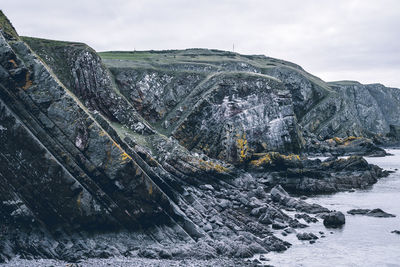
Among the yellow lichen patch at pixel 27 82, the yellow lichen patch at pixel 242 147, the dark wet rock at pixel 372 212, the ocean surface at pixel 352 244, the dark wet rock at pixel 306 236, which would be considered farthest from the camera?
the yellow lichen patch at pixel 242 147

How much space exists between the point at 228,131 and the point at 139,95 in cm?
2260

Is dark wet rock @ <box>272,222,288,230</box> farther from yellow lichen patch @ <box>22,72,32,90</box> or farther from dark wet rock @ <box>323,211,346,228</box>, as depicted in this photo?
yellow lichen patch @ <box>22,72,32,90</box>

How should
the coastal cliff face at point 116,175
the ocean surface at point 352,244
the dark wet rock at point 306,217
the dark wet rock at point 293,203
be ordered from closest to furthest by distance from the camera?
the coastal cliff face at point 116,175, the ocean surface at point 352,244, the dark wet rock at point 306,217, the dark wet rock at point 293,203

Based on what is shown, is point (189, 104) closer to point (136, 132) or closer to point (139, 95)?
point (139, 95)

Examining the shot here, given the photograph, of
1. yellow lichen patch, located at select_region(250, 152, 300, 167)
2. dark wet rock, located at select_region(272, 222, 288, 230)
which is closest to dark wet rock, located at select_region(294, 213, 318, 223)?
dark wet rock, located at select_region(272, 222, 288, 230)

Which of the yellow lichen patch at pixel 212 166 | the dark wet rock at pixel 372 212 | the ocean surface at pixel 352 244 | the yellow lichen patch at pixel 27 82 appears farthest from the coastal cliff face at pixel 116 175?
the dark wet rock at pixel 372 212

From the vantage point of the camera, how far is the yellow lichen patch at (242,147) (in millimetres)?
64450

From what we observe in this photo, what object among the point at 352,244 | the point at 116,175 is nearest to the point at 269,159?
the point at 352,244

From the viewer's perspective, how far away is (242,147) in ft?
215

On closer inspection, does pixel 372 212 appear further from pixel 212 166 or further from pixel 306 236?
pixel 212 166

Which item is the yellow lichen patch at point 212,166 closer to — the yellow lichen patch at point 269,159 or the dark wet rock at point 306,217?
the yellow lichen patch at point 269,159

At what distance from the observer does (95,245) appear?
2591 cm

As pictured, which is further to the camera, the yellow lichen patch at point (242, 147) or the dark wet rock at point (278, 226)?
the yellow lichen patch at point (242, 147)

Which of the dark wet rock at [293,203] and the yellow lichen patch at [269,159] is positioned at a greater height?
the yellow lichen patch at [269,159]
